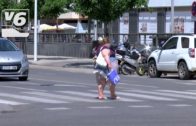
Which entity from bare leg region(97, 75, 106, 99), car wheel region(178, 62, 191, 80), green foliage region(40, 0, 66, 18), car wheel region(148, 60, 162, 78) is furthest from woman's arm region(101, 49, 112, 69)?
green foliage region(40, 0, 66, 18)

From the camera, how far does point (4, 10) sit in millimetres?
49719

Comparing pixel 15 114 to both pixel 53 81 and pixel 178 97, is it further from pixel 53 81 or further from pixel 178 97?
pixel 53 81

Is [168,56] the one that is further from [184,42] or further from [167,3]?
[167,3]

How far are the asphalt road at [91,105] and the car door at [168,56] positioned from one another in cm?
342

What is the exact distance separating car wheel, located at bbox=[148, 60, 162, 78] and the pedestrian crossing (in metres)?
8.56

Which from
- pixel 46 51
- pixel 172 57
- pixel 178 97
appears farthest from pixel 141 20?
pixel 178 97

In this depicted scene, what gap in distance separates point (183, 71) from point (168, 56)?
1.08 meters

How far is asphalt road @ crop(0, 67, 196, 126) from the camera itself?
13.9 meters

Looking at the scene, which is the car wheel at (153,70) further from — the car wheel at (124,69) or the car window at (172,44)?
the car wheel at (124,69)

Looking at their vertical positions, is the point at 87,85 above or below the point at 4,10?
below

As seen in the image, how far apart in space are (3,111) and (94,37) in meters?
31.8

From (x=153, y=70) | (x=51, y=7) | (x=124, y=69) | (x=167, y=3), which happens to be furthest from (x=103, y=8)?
(x=167, y=3)

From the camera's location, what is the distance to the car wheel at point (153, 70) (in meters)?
30.7

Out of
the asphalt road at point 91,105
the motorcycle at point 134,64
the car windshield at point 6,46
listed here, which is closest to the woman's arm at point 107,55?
the asphalt road at point 91,105
